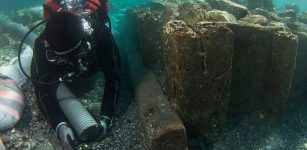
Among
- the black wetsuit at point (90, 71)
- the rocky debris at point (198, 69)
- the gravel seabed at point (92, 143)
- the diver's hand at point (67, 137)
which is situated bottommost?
the gravel seabed at point (92, 143)

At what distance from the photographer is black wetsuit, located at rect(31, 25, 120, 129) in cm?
462

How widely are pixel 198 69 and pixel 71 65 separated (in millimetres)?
1914

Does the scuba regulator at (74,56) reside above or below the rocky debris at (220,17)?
below

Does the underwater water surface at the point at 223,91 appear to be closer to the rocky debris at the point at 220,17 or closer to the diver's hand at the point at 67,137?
the rocky debris at the point at 220,17

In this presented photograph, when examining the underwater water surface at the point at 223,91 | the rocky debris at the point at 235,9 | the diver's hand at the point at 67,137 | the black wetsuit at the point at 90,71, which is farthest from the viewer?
the rocky debris at the point at 235,9

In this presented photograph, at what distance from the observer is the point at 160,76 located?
5.32m

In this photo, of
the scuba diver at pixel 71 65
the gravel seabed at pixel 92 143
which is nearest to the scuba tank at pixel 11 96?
the gravel seabed at pixel 92 143

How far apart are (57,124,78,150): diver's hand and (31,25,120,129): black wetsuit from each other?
0.57 feet

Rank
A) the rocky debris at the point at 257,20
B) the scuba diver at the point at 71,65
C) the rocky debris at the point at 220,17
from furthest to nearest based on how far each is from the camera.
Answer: the rocky debris at the point at 257,20 < the rocky debris at the point at 220,17 < the scuba diver at the point at 71,65

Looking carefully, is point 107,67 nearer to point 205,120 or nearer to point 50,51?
point 50,51

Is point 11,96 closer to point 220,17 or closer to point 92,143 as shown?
point 92,143

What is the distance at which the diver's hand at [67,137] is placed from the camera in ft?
13.4

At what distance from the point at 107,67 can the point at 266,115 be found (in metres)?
2.60

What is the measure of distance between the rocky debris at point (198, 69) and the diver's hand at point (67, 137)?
1429 millimetres
